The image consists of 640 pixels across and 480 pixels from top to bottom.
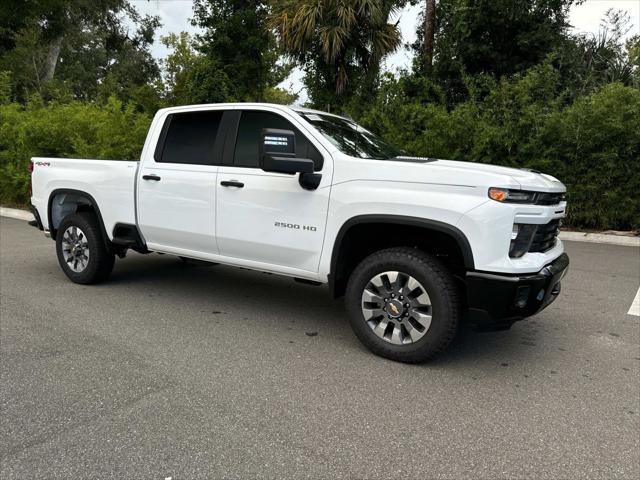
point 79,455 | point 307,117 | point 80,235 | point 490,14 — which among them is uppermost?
point 490,14

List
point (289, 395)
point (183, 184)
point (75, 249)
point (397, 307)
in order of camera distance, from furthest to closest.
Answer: point (75, 249) → point (183, 184) → point (397, 307) → point (289, 395)

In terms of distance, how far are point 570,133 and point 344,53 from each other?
22.6ft

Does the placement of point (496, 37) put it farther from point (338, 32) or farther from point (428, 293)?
point (428, 293)

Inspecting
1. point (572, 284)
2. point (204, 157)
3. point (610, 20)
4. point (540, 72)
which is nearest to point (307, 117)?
point (204, 157)

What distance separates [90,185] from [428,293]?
3.83 m

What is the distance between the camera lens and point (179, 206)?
15.5 feet

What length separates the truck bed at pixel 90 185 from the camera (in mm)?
5141

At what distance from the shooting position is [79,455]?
254cm

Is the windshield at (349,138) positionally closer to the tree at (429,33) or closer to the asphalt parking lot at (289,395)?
the asphalt parking lot at (289,395)

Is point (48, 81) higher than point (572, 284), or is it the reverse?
point (48, 81)

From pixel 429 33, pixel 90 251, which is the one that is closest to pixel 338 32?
pixel 429 33

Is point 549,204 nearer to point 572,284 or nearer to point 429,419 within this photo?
point 429,419

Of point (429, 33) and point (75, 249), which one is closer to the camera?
point (75, 249)

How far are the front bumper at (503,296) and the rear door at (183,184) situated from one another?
2323 mm
